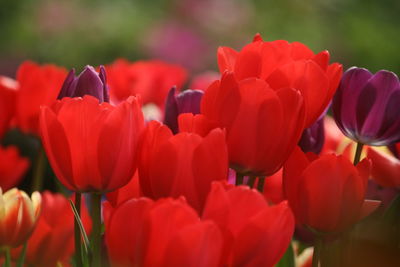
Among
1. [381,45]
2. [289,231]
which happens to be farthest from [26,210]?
[381,45]

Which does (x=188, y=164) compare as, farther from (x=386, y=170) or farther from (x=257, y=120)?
(x=386, y=170)

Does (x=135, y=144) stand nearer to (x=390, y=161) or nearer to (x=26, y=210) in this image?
(x=26, y=210)

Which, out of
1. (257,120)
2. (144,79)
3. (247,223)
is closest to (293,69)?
(257,120)

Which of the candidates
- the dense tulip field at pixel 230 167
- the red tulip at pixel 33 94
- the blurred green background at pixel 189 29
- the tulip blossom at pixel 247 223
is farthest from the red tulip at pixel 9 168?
the blurred green background at pixel 189 29

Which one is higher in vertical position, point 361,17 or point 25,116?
point 25,116

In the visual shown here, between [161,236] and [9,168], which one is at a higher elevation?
[161,236]

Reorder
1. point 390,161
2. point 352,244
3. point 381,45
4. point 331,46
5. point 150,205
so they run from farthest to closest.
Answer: point 331,46, point 381,45, point 390,161, point 352,244, point 150,205
